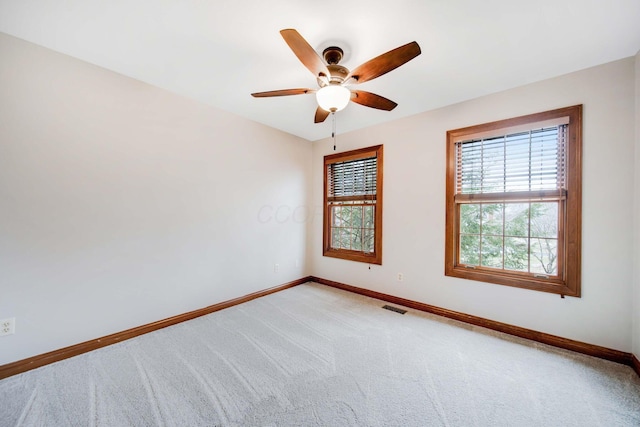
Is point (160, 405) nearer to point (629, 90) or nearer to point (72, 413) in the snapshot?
point (72, 413)

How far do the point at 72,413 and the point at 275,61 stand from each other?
278 cm

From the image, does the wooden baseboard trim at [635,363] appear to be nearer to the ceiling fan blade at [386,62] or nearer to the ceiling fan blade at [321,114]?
the ceiling fan blade at [386,62]

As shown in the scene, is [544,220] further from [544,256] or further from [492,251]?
[492,251]

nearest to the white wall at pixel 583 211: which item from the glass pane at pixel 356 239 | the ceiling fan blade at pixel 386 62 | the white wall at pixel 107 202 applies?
the glass pane at pixel 356 239

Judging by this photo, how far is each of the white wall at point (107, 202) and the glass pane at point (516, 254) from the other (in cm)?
304

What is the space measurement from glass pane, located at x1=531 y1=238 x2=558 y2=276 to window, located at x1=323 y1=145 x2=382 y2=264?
1.64 m

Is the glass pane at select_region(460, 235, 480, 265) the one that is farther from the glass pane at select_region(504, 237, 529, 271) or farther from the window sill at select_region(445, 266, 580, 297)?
the glass pane at select_region(504, 237, 529, 271)

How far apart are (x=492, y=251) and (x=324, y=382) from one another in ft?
7.24

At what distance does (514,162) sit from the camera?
2.52 metres

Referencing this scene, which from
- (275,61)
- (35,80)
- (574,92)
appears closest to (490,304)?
(574,92)

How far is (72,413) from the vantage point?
1.46 metres

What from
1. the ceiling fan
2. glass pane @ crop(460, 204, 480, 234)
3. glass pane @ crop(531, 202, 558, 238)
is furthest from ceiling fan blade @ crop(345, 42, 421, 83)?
glass pane @ crop(531, 202, 558, 238)

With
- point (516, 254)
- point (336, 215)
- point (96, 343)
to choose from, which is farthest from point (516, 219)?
point (96, 343)

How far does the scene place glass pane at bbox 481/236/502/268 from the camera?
2627 millimetres
